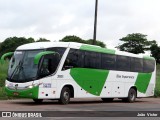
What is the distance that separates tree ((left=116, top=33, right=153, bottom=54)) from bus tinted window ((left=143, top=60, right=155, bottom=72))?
98.0 metres

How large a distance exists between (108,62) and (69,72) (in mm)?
3893

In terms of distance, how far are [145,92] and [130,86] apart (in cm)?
200

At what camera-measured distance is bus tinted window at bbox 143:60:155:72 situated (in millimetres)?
29083

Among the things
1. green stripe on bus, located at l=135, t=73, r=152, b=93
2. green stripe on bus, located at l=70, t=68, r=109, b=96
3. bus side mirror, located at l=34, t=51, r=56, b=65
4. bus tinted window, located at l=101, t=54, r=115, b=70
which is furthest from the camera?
green stripe on bus, located at l=135, t=73, r=152, b=93

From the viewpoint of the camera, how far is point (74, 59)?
22.6 meters

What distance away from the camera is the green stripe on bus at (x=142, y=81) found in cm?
2848

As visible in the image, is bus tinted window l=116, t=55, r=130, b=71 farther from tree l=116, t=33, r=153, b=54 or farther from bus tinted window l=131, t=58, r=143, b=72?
tree l=116, t=33, r=153, b=54

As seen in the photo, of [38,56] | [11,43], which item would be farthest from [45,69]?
[11,43]

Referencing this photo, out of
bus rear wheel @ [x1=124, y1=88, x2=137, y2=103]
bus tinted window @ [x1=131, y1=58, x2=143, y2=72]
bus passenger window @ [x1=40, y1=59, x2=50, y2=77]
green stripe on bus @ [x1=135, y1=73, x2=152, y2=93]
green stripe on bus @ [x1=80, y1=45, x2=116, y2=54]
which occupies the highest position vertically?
green stripe on bus @ [x1=80, y1=45, x2=116, y2=54]

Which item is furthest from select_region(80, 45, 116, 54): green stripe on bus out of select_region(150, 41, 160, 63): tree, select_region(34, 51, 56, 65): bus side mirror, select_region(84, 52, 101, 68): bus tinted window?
select_region(150, 41, 160, 63): tree

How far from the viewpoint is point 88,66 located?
77.9ft

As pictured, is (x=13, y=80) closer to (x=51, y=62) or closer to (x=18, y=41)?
(x=51, y=62)

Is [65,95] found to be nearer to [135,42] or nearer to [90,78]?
[90,78]

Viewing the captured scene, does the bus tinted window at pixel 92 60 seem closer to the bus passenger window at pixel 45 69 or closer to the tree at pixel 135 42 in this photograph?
the bus passenger window at pixel 45 69
